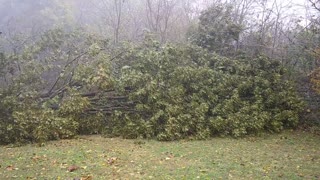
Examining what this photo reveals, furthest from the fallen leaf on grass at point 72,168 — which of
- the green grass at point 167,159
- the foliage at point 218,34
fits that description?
the foliage at point 218,34

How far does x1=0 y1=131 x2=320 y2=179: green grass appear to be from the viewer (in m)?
5.97

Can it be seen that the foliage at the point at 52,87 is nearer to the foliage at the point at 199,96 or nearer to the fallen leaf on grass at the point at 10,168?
the foliage at the point at 199,96

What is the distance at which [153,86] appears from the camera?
1006cm

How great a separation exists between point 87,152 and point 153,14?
36.5ft

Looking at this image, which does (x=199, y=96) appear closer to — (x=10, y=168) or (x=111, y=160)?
(x=111, y=160)

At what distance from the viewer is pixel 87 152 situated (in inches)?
295

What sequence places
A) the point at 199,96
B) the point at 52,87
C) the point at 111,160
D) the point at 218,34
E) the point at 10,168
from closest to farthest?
the point at 10,168
the point at 111,160
the point at 199,96
the point at 52,87
the point at 218,34

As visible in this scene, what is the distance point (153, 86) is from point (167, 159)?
3357 millimetres

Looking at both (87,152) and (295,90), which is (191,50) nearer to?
(295,90)

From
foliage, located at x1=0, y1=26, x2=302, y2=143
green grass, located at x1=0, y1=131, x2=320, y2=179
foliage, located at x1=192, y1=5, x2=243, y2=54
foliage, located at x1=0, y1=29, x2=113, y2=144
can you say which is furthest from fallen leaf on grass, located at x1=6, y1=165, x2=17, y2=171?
foliage, located at x1=192, y1=5, x2=243, y2=54

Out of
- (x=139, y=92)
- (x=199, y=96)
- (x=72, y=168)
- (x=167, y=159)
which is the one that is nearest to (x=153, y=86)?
(x=139, y=92)

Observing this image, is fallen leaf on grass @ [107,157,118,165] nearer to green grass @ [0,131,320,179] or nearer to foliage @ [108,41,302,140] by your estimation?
green grass @ [0,131,320,179]

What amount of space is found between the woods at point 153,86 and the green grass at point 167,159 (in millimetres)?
601

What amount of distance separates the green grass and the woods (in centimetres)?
60
